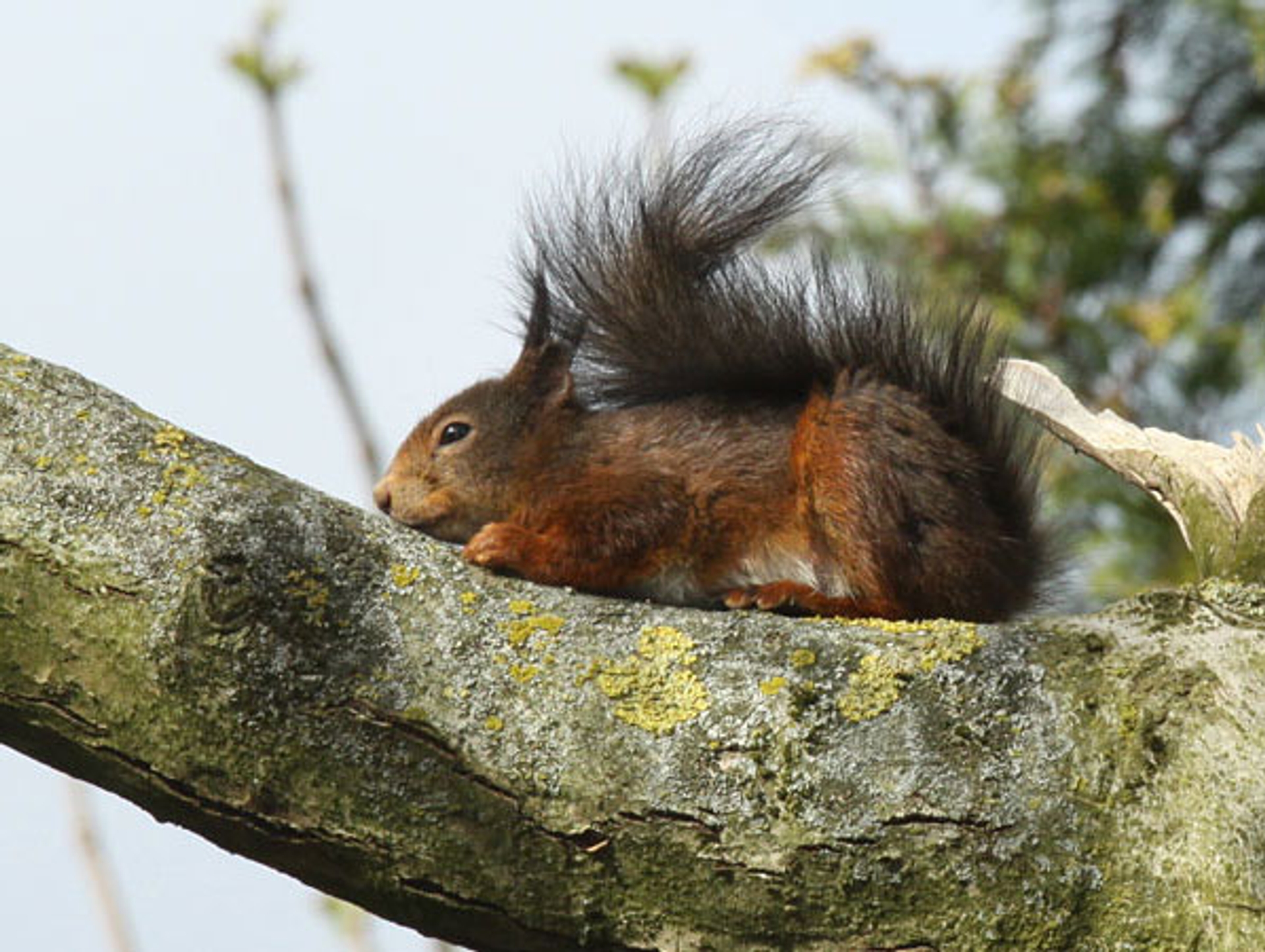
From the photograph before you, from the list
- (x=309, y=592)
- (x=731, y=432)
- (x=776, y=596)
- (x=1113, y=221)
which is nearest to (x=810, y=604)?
(x=776, y=596)

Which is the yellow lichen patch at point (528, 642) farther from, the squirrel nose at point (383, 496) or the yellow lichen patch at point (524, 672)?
the squirrel nose at point (383, 496)

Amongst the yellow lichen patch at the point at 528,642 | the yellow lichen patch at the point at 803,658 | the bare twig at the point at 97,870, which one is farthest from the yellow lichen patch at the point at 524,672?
the bare twig at the point at 97,870

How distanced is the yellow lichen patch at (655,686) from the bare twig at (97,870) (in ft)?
9.32

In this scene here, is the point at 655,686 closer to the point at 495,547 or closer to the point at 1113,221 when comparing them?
the point at 495,547

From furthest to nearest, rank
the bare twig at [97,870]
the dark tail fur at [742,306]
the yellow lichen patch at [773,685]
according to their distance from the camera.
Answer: the bare twig at [97,870] → the dark tail fur at [742,306] → the yellow lichen patch at [773,685]

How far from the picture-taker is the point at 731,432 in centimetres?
302

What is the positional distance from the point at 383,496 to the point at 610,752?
143cm

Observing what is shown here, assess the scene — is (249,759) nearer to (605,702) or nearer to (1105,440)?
(605,702)

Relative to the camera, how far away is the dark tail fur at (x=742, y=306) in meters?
2.92

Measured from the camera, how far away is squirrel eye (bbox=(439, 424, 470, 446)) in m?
3.23

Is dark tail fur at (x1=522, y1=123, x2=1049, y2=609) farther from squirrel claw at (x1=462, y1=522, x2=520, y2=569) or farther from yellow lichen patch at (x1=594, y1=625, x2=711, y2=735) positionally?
yellow lichen patch at (x1=594, y1=625, x2=711, y2=735)

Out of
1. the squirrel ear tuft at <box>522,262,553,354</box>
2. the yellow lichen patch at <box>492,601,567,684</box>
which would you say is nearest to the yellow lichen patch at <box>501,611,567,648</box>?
the yellow lichen patch at <box>492,601,567,684</box>

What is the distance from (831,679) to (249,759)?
62cm

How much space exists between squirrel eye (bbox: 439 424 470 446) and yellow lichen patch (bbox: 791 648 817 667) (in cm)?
141
